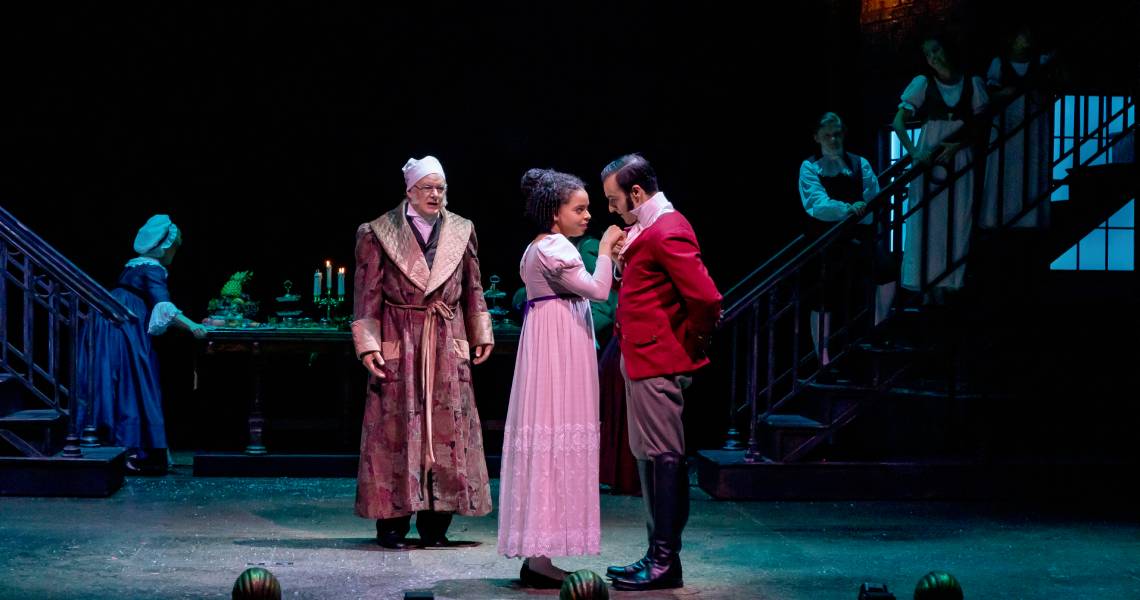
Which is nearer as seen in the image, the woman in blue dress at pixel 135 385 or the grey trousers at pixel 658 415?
the grey trousers at pixel 658 415

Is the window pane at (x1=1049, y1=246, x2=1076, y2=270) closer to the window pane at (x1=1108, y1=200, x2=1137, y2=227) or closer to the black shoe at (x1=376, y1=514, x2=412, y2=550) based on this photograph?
the window pane at (x1=1108, y1=200, x2=1137, y2=227)

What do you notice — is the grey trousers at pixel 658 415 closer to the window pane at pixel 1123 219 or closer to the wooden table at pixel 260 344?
the wooden table at pixel 260 344

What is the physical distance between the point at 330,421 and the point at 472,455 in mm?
2843

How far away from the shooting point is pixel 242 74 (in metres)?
8.88

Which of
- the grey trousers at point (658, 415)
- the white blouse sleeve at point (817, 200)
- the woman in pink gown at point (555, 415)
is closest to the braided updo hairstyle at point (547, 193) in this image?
the woman in pink gown at point (555, 415)

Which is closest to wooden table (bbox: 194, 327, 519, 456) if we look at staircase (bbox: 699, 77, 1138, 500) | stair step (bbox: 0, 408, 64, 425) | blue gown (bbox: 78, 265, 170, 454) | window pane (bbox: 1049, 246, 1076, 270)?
blue gown (bbox: 78, 265, 170, 454)

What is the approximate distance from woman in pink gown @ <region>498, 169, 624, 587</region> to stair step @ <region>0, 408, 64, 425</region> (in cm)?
311

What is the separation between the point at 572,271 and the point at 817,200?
9.92ft

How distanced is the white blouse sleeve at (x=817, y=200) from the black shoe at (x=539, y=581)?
318 cm

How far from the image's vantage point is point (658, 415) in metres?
4.60

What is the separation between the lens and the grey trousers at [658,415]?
15.1 feet

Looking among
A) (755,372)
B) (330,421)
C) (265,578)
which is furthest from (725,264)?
(265,578)

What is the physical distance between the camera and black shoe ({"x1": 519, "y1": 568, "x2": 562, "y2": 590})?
15.2 feet

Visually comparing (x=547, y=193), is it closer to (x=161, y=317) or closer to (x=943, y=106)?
(x=943, y=106)
